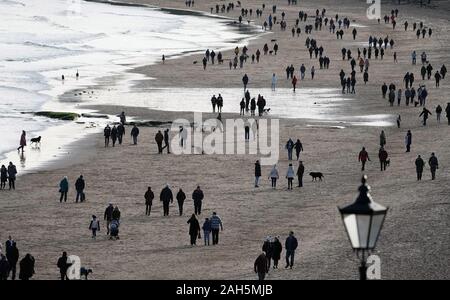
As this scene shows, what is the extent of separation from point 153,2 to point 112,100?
77.5 meters

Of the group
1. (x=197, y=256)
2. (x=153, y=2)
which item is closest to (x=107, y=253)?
(x=197, y=256)

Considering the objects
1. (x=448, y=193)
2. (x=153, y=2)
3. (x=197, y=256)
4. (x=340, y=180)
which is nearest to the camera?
(x=197, y=256)

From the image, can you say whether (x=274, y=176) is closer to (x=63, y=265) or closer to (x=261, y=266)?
(x=261, y=266)

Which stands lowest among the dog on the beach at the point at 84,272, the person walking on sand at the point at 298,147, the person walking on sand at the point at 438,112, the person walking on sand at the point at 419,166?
the dog on the beach at the point at 84,272

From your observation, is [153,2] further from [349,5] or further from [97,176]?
[97,176]

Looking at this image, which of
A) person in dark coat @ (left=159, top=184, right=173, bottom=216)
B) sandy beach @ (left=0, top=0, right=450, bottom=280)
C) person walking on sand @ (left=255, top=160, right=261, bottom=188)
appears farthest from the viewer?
person walking on sand @ (left=255, top=160, right=261, bottom=188)

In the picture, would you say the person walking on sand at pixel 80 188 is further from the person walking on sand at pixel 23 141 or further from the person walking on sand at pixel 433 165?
the person walking on sand at pixel 433 165

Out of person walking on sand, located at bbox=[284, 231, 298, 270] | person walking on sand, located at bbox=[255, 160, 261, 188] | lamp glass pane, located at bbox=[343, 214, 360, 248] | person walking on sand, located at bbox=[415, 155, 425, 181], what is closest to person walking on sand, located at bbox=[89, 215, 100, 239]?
person walking on sand, located at bbox=[284, 231, 298, 270]

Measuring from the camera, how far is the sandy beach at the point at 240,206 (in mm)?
24719

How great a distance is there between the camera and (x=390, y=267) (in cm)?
2305

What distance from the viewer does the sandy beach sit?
973 inches

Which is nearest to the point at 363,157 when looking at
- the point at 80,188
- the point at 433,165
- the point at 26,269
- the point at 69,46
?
the point at 433,165

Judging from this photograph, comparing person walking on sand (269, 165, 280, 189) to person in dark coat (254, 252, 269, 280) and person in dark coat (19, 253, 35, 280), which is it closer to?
person in dark coat (254, 252, 269, 280)

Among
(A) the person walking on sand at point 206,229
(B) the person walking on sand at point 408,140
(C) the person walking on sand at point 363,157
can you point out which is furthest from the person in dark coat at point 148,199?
(B) the person walking on sand at point 408,140
